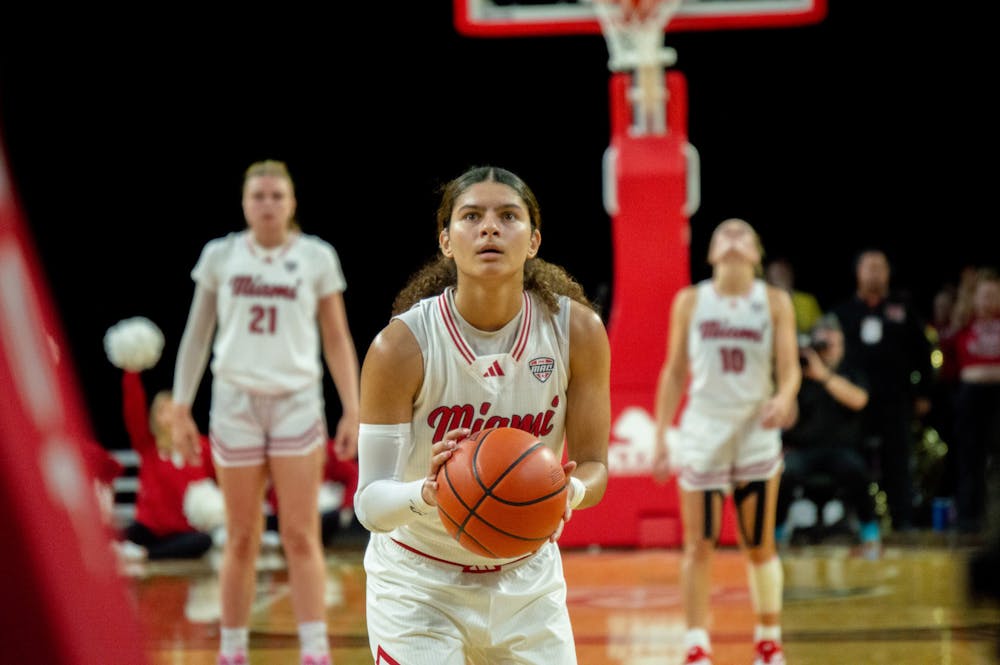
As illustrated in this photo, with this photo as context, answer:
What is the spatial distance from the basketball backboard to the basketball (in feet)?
21.4

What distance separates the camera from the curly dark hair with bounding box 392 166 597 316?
10.1ft

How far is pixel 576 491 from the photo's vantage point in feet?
9.33

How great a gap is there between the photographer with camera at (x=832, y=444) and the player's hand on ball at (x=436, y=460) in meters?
6.17

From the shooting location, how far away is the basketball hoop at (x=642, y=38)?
8.59 meters

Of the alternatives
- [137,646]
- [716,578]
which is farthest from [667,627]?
[137,646]

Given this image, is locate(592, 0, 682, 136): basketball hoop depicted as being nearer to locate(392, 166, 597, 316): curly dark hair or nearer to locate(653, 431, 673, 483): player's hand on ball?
locate(653, 431, 673, 483): player's hand on ball

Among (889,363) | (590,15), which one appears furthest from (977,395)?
(590,15)

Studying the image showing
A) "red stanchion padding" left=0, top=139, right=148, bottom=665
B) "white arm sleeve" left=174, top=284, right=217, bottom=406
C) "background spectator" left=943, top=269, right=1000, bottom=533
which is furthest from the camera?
"background spectator" left=943, top=269, right=1000, bottom=533

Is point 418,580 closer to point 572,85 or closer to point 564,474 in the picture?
point 564,474

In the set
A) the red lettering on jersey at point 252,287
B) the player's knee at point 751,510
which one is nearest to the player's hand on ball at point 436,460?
the red lettering on jersey at point 252,287

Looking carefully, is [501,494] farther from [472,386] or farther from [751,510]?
[751,510]

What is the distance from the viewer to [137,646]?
2.91 ft

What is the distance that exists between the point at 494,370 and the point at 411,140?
37.6 ft

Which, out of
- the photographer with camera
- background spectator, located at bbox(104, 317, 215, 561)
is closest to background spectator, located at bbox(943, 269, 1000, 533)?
the photographer with camera
